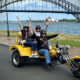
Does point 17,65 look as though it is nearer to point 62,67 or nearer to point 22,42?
point 22,42

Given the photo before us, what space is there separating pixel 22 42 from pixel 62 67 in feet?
5.52

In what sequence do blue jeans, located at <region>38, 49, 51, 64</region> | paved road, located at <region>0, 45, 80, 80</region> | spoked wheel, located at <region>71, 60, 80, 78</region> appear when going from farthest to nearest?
blue jeans, located at <region>38, 49, 51, 64</region> < paved road, located at <region>0, 45, 80, 80</region> < spoked wheel, located at <region>71, 60, 80, 78</region>

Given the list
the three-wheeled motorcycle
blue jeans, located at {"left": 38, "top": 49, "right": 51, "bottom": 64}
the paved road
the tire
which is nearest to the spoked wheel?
the three-wheeled motorcycle

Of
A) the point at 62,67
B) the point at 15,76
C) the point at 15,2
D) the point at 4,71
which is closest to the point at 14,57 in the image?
the point at 4,71

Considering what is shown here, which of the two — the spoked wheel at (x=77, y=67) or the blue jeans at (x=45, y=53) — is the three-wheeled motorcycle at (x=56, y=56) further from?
the blue jeans at (x=45, y=53)

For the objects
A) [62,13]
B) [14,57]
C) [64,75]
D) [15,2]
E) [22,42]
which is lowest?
[64,75]

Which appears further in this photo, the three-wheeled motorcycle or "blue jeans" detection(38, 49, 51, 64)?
"blue jeans" detection(38, 49, 51, 64)

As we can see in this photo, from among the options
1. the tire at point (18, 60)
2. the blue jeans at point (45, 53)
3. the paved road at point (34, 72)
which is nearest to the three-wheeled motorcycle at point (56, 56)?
the tire at point (18, 60)

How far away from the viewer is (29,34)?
5.66 metres

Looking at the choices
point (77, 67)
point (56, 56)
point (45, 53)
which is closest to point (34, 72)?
point (45, 53)

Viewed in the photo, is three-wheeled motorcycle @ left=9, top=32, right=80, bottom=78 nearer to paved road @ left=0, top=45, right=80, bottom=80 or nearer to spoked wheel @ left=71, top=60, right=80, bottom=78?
spoked wheel @ left=71, top=60, right=80, bottom=78

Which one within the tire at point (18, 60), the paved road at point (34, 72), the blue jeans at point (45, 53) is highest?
the blue jeans at point (45, 53)

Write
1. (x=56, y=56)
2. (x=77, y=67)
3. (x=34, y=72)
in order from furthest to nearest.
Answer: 1. (x=34, y=72)
2. (x=56, y=56)
3. (x=77, y=67)

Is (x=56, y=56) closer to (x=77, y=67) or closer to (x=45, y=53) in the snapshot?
(x=45, y=53)
